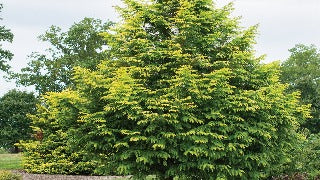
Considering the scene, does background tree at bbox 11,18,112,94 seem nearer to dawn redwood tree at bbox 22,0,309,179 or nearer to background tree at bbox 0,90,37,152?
background tree at bbox 0,90,37,152

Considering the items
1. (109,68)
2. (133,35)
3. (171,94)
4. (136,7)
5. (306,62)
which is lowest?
(171,94)

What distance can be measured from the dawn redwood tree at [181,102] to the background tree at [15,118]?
29.3 m

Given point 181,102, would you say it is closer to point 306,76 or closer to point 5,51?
point 5,51

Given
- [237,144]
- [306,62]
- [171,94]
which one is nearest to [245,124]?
[237,144]

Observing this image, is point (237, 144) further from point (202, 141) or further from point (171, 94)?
point (171, 94)

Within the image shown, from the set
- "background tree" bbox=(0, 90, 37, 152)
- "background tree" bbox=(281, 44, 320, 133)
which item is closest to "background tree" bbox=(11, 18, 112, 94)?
"background tree" bbox=(0, 90, 37, 152)

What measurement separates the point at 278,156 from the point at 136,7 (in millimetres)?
7363

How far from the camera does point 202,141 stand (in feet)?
43.4

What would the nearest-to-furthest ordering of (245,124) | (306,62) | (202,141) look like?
(202,141) < (245,124) < (306,62)

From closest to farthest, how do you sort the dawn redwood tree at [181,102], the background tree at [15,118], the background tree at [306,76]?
the dawn redwood tree at [181,102]
the background tree at [15,118]
the background tree at [306,76]

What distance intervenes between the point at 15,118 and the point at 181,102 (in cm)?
3389

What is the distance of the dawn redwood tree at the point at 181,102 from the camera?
13359 mm

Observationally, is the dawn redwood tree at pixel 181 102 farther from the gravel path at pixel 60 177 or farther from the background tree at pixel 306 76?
the background tree at pixel 306 76

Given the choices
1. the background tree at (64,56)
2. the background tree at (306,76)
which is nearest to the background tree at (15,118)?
the background tree at (64,56)
